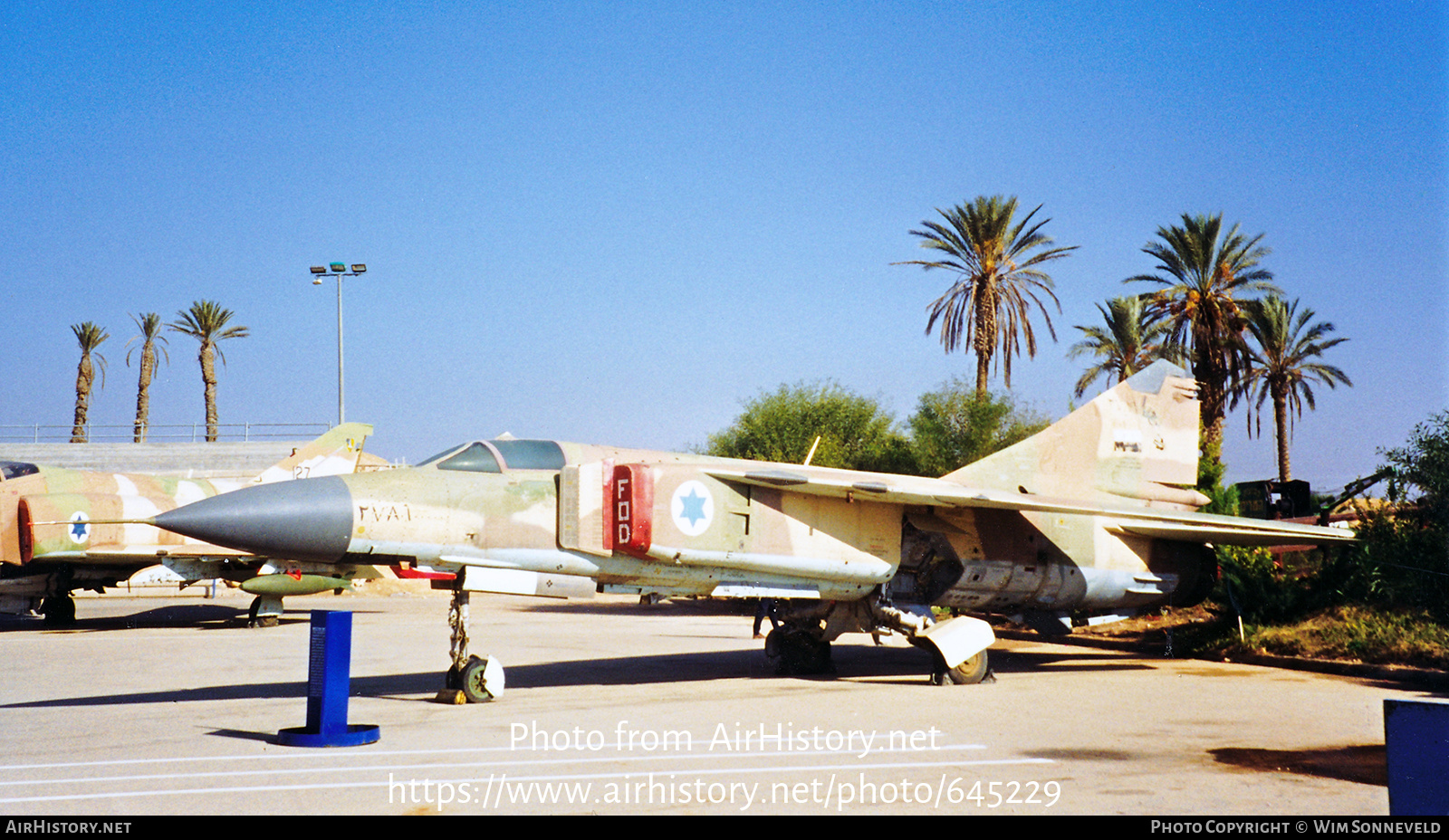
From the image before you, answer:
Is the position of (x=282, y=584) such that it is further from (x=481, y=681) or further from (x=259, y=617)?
(x=481, y=681)

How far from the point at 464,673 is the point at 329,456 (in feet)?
48.4

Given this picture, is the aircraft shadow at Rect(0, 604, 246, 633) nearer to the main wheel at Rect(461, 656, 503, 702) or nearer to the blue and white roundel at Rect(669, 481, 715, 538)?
the main wheel at Rect(461, 656, 503, 702)

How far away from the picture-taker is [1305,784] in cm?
709

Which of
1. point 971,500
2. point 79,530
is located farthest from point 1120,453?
point 79,530

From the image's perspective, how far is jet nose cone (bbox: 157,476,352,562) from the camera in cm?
906

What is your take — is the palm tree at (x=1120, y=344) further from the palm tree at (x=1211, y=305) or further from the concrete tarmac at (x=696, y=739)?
the concrete tarmac at (x=696, y=739)

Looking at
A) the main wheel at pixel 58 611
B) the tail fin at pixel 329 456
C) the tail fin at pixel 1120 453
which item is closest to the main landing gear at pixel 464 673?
the tail fin at pixel 1120 453

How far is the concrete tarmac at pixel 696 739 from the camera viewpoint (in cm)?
648

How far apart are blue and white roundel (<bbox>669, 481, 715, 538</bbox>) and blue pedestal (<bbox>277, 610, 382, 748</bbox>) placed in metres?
3.85

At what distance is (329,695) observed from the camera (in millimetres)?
8242

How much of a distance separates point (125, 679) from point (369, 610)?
17.4m
